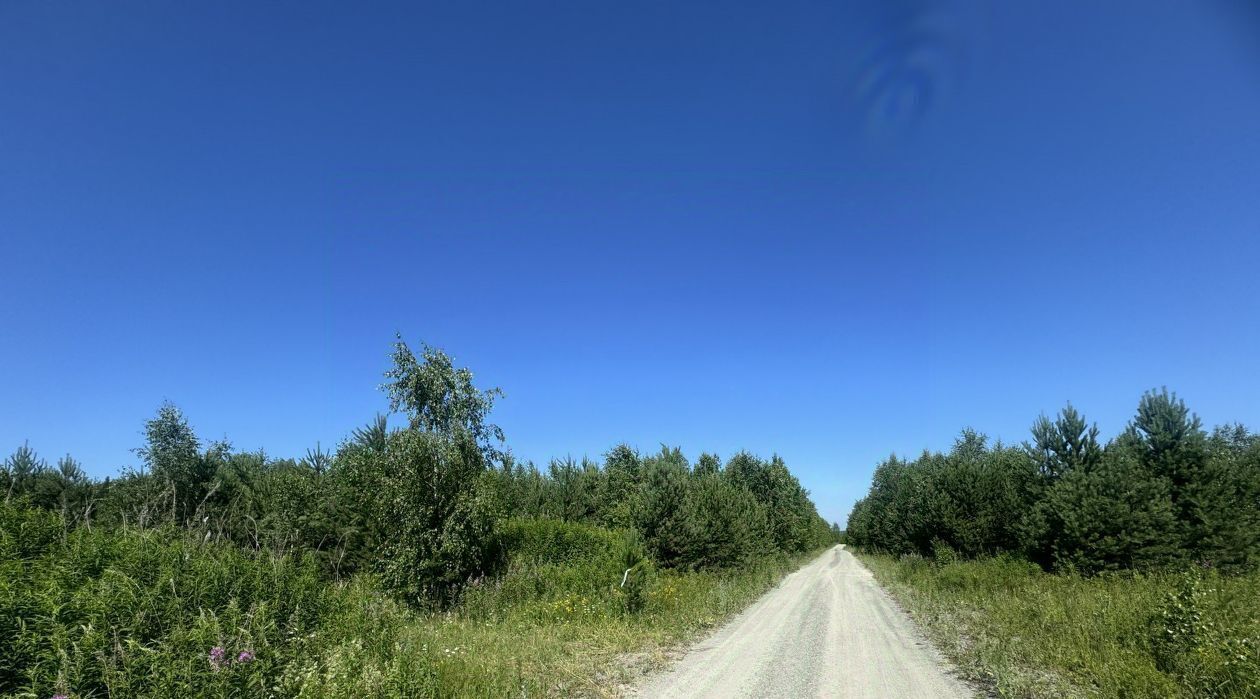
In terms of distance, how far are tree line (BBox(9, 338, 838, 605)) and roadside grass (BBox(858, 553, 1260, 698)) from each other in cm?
943

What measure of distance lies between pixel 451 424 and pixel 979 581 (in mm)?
21155

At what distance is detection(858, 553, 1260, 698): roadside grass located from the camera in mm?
7410

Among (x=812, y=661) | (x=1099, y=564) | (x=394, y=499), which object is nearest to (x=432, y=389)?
(x=394, y=499)

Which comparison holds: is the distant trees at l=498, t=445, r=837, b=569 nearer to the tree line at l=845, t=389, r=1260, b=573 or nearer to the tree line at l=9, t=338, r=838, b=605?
the tree line at l=9, t=338, r=838, b=605

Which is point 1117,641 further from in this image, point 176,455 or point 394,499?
point 176,455

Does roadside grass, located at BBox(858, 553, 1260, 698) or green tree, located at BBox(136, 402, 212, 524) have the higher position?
green tree, located at BBox(136, 402, 212, 524)

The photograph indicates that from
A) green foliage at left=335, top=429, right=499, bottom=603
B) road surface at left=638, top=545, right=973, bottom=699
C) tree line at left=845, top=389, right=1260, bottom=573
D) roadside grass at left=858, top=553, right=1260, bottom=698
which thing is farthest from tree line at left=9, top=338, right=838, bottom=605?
tree line at left=845, top=389, right=1260, bottom=573

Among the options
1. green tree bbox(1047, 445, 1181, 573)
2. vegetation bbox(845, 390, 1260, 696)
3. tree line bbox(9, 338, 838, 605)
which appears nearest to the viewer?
vegetation bbox(845, 390, 1260, 696)

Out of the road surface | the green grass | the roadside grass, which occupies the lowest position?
the road surface

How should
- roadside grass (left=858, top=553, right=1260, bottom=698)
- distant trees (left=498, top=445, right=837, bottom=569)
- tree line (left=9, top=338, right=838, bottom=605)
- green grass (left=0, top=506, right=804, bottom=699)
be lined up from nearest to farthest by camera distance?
green grass (left=0, top=506, right=804, bottom=699)
roadside grass (left=858, top=553, right=1260, bottom=698)
tree line (left=9, top=338, right=838, bottom=605)
distant trees (left=498, top=445, right=837, bottom=569)

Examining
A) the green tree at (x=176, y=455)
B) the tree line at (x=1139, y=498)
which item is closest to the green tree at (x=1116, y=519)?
the tree line at (x=1139, y=498)

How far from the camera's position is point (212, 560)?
7426mm

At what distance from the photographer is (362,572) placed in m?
A: 16.1

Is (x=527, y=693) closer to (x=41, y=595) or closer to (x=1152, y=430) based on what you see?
(x=41, y=595)
